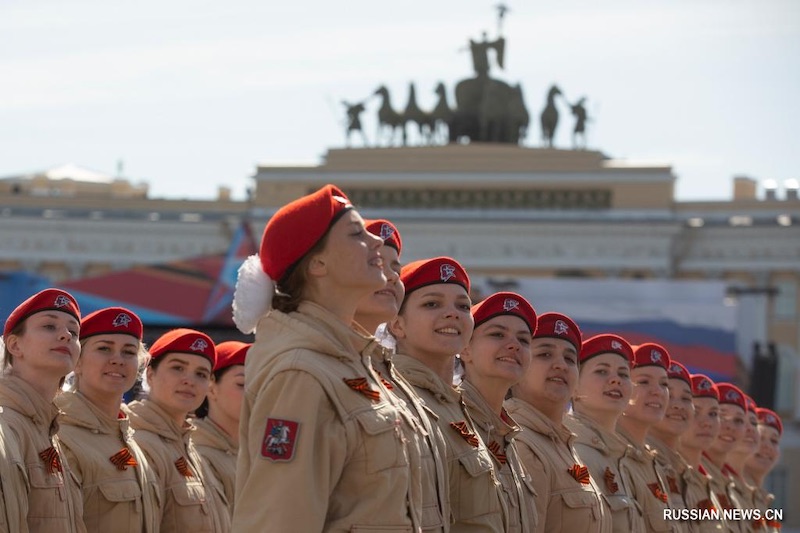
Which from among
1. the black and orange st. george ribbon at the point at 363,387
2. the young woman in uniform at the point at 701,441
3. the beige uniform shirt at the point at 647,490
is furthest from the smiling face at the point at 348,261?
the young woman in uniform at the point at 701,441

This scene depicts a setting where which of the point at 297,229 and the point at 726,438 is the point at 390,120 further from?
the point at 297,229

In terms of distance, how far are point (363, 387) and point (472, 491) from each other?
112 centimetres

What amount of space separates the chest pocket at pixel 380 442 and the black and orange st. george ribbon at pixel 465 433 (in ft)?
3.64

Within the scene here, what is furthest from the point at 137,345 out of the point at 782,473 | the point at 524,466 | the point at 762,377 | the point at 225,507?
the point at 782,473

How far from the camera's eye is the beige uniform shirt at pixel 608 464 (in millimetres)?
8422

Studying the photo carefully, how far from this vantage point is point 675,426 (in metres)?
10.2

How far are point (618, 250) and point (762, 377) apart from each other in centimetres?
1656

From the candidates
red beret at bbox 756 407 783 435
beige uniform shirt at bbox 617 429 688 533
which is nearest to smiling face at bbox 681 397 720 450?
beige uniform shirt at bbox 617 429 688 533

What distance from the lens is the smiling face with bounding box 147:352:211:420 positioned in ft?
26.9

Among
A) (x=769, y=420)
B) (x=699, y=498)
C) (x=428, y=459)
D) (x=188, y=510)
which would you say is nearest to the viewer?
(x=428, y=459)

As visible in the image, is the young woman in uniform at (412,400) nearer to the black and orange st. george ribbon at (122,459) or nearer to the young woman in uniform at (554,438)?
the young woman in uniform at (554,438)

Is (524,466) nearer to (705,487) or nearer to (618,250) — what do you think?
(705,487)

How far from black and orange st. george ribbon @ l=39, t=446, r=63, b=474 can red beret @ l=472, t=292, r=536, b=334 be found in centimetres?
166

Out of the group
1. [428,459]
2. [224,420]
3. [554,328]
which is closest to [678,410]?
[554,328]
